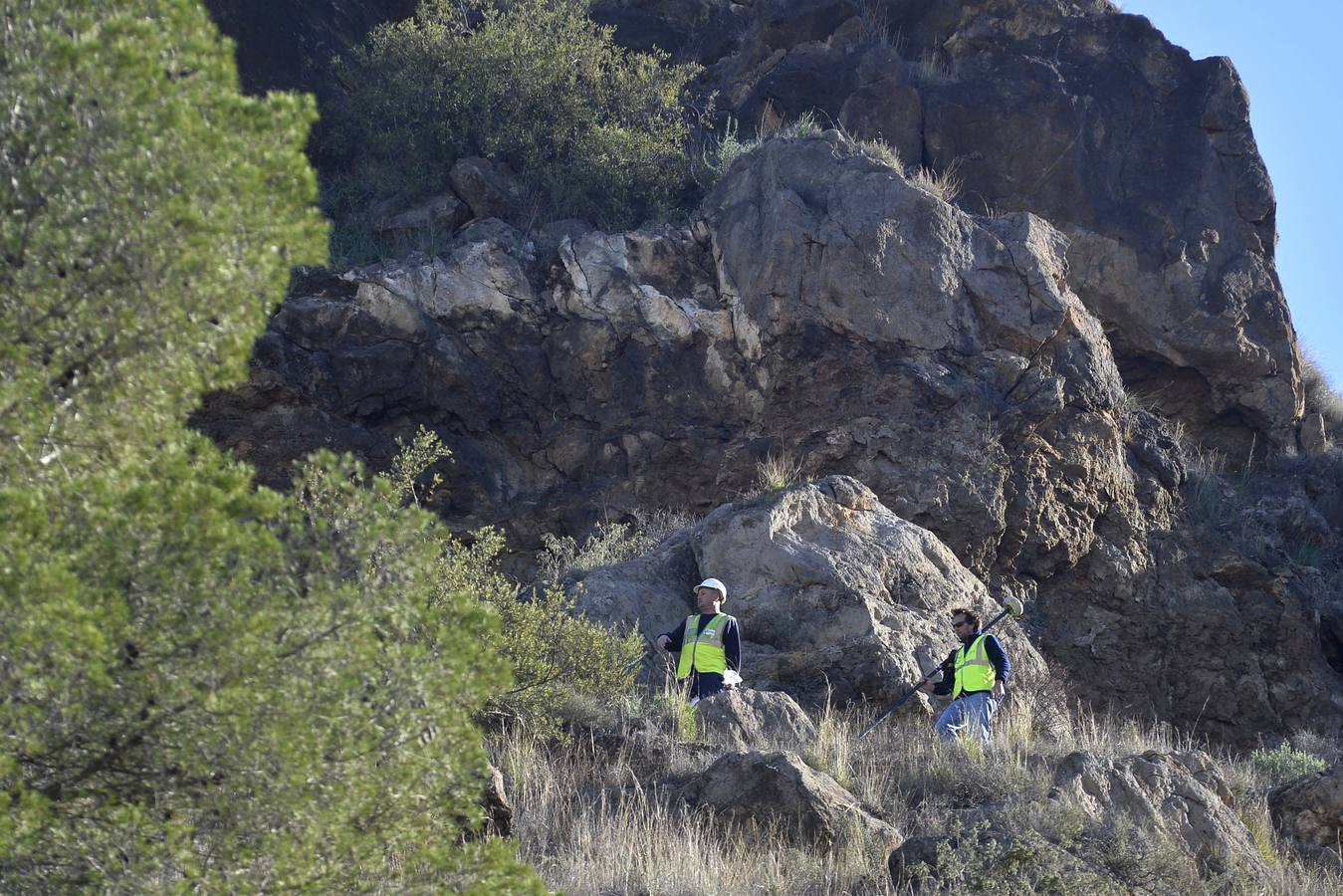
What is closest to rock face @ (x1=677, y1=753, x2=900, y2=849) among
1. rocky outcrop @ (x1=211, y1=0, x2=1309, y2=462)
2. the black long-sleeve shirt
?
the black long-sleeve shirt

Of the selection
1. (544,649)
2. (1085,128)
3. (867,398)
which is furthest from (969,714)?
(1085,128)

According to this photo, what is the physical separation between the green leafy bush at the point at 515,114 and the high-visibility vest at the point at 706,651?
382 inches

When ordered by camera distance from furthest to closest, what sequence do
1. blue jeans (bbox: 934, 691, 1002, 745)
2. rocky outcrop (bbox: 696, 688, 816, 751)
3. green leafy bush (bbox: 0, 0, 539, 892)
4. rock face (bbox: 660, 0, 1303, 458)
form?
rock face (bbox: 660, 0, 1303, 458) → blue jeans (bbox: 934, 691, 1002, 745) → rocky outcrop (bbox: 696, 688, 816, 751) → green leafy bush (bbox: 0, 0, 539, 892)

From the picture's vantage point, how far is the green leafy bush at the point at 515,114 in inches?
780

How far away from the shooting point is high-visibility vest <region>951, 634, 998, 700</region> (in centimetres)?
1076

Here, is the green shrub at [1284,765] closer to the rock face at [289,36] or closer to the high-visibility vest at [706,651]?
the high-visibility vest at [706,651]

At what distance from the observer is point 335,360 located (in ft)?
54.6

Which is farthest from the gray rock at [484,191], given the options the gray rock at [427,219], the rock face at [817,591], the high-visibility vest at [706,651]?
the high-visibility vest at [706,651]

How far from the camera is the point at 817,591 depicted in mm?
12094

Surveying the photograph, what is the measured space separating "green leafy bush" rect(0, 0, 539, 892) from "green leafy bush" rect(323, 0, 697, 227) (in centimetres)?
1526

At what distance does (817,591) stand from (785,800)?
455cm

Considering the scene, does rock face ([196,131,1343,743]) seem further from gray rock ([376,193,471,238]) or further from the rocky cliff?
gray rock ([376,193,471,238])

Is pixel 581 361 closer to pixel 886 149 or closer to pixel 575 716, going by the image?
pixel 886 149

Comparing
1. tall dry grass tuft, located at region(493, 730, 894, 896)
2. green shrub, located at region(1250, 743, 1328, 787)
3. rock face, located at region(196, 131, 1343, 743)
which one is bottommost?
tall dry grass tuft, located at region(493, 730, 894, 896)
